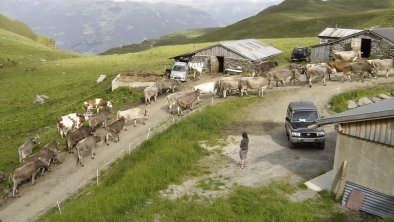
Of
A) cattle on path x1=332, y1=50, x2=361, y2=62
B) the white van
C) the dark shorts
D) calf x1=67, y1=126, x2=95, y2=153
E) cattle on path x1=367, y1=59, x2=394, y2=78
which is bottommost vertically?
calf x1=67, y1=126, x2=95, y2=153

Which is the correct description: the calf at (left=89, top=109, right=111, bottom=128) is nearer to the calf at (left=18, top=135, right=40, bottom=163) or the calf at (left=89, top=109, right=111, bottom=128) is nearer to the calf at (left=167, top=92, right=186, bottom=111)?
the calf at (left=18, top=135, right=40, bottom=163)

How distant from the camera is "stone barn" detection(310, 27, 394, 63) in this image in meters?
53.5

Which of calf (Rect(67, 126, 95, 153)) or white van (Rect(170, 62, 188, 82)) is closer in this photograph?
calf (Rect(67, 126, 95, 153))

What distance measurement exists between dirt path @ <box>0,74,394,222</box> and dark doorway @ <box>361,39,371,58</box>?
2350cm

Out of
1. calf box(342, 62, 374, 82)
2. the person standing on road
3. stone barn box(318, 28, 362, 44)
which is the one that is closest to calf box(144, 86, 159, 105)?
the person standing on road

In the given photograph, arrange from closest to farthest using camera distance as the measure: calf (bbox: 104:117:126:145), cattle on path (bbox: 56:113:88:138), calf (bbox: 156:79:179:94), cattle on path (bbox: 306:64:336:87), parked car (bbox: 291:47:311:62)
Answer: calf (bbox: 104:117:126:145) → cattle on path (bbox: 56:113:88:138) → calf (bbox: 156:79:179:94) → cattle on path (bbox: 306:64:336:87) → parked car (bbox: 291:47:311:62)

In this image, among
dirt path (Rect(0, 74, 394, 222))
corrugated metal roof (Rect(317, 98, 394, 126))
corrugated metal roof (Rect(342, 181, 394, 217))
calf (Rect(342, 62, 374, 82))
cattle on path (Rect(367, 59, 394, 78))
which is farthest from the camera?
cattle on path (Rect(367, 59, 394, 78))

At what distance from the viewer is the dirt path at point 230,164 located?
24.4 m

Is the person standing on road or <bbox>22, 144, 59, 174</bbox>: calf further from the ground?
the person standing on road

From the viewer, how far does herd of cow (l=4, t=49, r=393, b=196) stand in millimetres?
29109

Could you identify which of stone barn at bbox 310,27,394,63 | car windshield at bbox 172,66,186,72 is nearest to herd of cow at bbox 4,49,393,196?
stone barn at bbox 310,27,394,63

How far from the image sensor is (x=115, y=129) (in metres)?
32.7

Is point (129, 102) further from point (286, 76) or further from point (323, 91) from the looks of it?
point (323, 91)

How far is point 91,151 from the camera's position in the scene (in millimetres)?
30672
